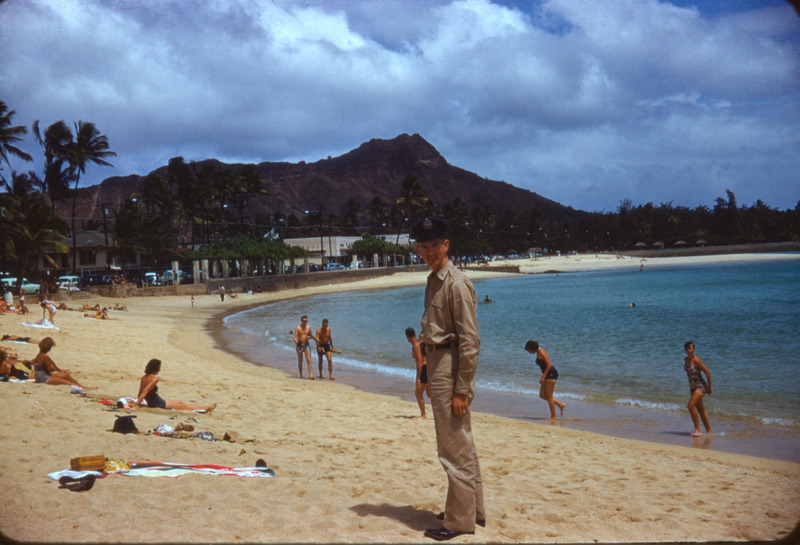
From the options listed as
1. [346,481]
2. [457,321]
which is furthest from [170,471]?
[457,321]

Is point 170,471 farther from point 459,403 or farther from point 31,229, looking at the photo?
point 31,229

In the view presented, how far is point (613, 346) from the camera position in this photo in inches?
848

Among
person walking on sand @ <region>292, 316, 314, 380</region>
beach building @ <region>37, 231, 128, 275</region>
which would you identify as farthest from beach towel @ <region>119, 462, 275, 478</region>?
beach building @ <region>37, 231, 128, 275</region>

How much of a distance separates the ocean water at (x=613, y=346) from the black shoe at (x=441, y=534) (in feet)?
25.7

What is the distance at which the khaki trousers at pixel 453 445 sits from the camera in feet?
12.2

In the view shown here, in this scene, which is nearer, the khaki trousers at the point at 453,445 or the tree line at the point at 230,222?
the khaki trousers at the point at 453,445

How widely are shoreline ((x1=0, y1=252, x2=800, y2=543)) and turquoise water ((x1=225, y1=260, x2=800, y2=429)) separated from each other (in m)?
4.19

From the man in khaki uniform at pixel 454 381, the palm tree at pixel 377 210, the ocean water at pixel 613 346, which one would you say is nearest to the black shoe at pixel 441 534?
the man in khaki uniform at pixel 454 381

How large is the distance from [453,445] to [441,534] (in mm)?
503

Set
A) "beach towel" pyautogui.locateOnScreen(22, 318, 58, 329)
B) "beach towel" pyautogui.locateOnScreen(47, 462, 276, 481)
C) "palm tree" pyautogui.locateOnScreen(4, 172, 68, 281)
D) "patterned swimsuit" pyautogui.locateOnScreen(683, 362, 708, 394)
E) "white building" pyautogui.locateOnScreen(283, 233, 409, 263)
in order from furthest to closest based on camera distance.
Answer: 1. "white building" pyautogui.locateOnScreen(283, 233, 409, 263)
2. "palm tree" pyautogui.locateOnScreen(4, 172, 68, 281)
3. "beach towel" pyautogui.locateOnScreen(22, 318, 58, 329)
4. "patterned swimsuit" pyautogui.locateOnScreen(683, 362, 708, 394)
5. "beach towel" pyautogui.locateOnScreen(47, 462, 276, 481)

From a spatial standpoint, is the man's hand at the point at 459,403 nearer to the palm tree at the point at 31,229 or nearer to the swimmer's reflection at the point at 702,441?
the swimmer's reflection at the point at 702,441

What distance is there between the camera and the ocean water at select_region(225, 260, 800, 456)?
12.3 m

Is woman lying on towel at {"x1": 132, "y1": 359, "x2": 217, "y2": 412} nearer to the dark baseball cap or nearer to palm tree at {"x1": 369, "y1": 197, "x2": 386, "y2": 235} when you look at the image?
the dark baseball cap

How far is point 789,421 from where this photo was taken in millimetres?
10242
